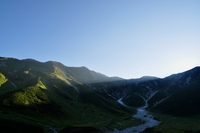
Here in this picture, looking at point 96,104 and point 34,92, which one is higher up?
point 34,92

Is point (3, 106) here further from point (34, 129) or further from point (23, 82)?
point (23, 82)

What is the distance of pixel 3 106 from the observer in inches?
3967

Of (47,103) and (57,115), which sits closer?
(57,115)

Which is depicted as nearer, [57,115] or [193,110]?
[57,115]

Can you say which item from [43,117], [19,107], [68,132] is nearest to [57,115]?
[43,117]

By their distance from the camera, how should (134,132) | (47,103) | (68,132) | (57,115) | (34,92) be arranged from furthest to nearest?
1. (34,92)
2. (47,103)
3. (57,115)
4. (134,132)
5. (68,132)

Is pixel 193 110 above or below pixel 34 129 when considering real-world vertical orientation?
below

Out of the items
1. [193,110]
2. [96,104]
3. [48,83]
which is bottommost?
[193,110]

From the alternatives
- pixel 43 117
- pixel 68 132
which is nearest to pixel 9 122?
pixel 68 132

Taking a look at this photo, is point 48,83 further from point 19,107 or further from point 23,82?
point 19,107

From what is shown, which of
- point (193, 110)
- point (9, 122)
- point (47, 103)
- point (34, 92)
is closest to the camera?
point (9, 122)

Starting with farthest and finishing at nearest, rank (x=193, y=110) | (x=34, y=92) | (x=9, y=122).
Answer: (x=193, y=110), (x=34, y=92), (x=9, y=122)

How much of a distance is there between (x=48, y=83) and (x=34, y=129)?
444ft

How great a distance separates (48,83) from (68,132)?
133m
